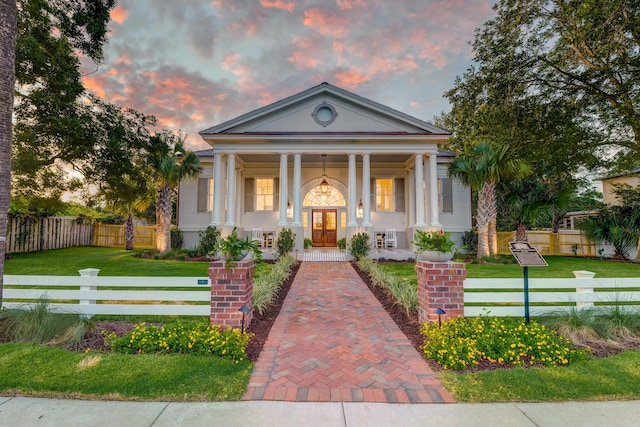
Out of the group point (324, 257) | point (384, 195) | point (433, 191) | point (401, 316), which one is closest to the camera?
point (401, 316)

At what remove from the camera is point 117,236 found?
65.0ft

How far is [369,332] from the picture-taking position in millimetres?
4281

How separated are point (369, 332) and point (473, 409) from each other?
6.26ft

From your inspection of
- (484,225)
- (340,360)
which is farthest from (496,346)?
(484,225)

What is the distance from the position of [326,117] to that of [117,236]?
1696 centimetres

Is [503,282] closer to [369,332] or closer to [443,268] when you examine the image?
[443,268]

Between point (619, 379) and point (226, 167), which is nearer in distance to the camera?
point (619, 379)

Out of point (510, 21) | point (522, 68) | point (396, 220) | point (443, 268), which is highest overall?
point (510, 21)

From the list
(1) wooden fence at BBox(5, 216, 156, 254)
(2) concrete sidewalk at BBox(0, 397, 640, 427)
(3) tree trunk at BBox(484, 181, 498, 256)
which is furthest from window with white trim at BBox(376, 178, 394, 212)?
(1) wooden fence at BBox(5, 216, 156, 254)

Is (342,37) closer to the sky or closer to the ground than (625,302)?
closer to the sky

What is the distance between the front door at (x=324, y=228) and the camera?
16.3 m

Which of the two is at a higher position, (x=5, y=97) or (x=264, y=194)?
(x=264, y=194)

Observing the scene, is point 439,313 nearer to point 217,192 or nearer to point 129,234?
point 217,192

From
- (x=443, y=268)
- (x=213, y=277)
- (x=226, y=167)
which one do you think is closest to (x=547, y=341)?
(x=443, y=268)
